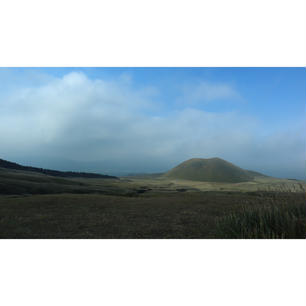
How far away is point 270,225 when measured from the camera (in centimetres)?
426

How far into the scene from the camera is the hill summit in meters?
25.5

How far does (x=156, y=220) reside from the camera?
7.74 m

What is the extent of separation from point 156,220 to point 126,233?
1944 millimetres

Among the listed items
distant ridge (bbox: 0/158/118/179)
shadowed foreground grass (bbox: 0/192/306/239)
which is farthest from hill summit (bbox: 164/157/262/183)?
shadowed foreground grass (bbox: 0/192/306/239)

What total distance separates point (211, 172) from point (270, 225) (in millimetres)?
24674

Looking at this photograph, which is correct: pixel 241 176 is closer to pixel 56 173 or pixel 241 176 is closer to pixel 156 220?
pixel 156 220

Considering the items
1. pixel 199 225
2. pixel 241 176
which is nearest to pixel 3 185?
pixel 199 225

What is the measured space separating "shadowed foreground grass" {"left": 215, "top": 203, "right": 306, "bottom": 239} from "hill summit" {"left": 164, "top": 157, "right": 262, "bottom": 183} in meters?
20.0

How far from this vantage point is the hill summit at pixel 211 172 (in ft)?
83.8

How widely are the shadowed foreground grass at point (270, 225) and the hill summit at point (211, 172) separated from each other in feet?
65.6

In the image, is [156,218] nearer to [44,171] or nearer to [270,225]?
[270,225]

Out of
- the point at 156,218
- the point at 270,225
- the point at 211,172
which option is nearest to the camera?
the point at 270,225

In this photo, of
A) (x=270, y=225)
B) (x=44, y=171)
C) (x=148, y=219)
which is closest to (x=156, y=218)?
(x=148, y=219)

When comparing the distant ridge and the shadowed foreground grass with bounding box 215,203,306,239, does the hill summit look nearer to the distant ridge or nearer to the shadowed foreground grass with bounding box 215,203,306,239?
the distant ridge
